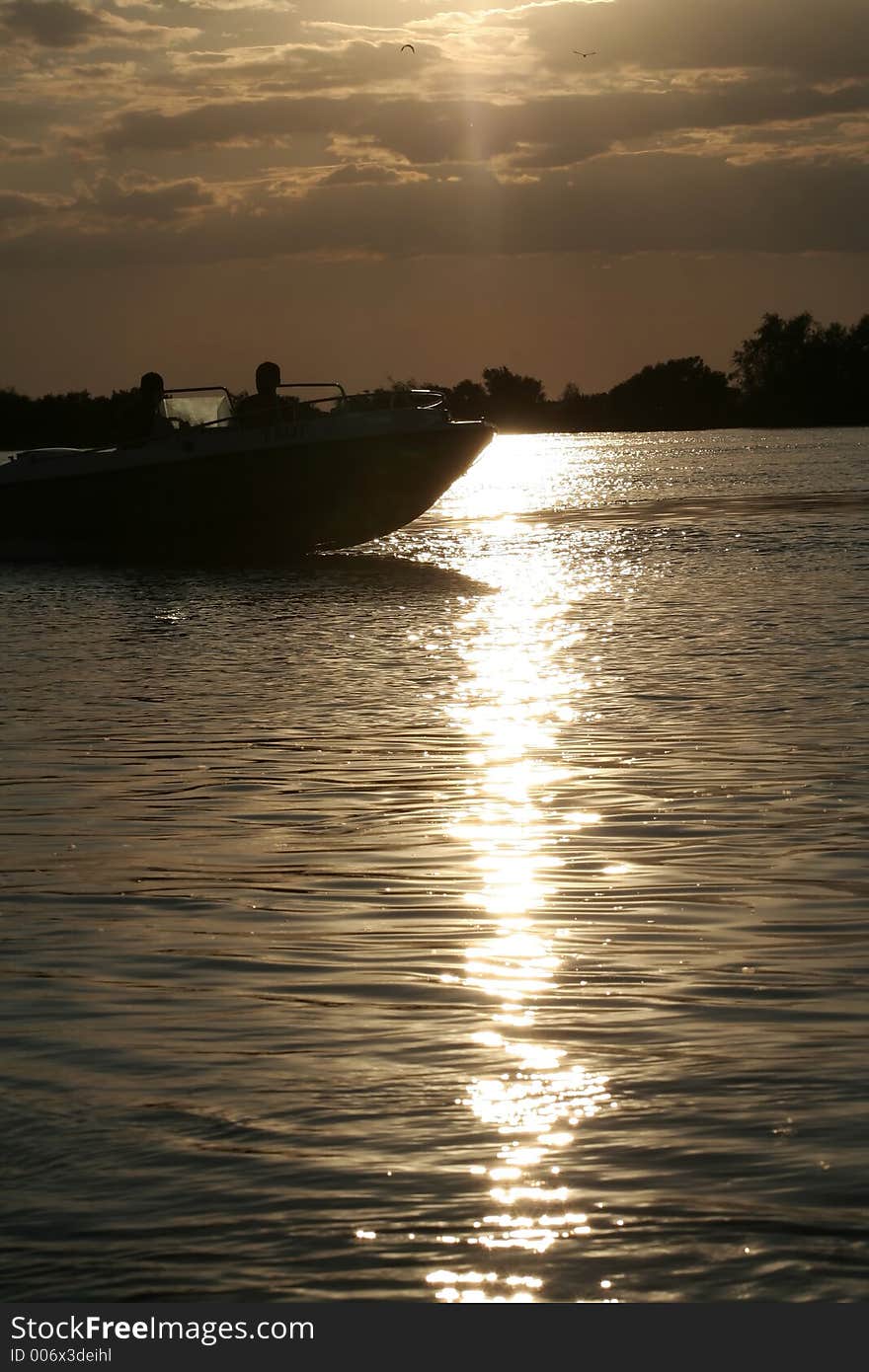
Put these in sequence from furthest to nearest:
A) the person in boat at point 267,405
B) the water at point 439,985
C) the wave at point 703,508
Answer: the wave at point 703,508 < the person in boat at point 267,405 < the water at point 439,985

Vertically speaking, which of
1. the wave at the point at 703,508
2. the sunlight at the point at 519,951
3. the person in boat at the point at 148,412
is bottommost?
the wave at the point at 703,508

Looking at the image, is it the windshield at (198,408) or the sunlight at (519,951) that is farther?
the windshield at (198,408)

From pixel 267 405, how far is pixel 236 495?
1.53 metres

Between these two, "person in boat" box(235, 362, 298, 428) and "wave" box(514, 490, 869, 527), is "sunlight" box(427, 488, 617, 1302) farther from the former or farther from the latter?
A: "wave" box(514, 490, 869, 527)

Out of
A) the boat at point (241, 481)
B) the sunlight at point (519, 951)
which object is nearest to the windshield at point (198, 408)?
the boat at point (241, 481)

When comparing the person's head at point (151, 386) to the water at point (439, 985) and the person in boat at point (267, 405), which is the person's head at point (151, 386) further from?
the water at point (439, 985)

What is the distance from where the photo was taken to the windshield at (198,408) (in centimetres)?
2833

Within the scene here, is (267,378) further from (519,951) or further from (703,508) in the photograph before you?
(519,951)

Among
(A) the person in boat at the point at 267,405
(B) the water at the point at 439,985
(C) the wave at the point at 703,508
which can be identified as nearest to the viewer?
(B) the water at the point at 439,985

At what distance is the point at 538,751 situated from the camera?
11836 mm

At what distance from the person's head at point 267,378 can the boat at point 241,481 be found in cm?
25

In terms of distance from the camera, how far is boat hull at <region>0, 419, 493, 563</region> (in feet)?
92.8

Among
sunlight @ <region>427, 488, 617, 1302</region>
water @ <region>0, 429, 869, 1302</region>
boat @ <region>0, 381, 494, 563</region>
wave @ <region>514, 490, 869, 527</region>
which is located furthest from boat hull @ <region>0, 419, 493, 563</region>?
water @ <region>0, 429, 869, 1302</region>

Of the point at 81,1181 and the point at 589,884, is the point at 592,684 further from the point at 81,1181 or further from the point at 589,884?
the point at 81,1181
